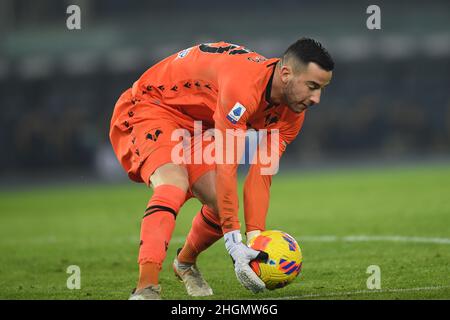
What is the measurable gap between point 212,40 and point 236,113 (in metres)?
24.4

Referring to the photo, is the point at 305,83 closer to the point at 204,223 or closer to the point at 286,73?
the point at 286,73

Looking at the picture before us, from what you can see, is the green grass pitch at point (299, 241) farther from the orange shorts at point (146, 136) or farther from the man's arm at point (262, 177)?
the orange shorts at point (146, 136)

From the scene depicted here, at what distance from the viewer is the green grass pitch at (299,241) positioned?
23.5 feet

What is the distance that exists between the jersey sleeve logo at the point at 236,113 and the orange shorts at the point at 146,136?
0.60 meters

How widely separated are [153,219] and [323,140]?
81.0 feet

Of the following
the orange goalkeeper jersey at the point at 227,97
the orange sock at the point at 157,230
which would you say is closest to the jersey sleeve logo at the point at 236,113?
the orange goalkeeper jersey at the point at 227,97

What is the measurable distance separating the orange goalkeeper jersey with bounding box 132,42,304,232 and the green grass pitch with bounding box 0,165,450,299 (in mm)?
758

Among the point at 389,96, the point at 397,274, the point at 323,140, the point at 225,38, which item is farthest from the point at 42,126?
the point at 397,274

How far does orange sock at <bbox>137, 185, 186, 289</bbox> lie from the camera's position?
6.16 m

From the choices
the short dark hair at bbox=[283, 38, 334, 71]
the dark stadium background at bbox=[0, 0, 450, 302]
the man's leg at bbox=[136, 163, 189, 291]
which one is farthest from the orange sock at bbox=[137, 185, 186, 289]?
the dark stadium background at bbox=[0, 0, 450, 302]

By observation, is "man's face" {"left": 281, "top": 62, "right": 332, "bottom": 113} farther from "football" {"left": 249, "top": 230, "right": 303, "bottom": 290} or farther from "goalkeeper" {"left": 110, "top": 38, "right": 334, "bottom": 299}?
"football" {"left": 249, "top": 230, "right": 303, "bottom": 290}

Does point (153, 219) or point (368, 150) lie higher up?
point (153, 219)
